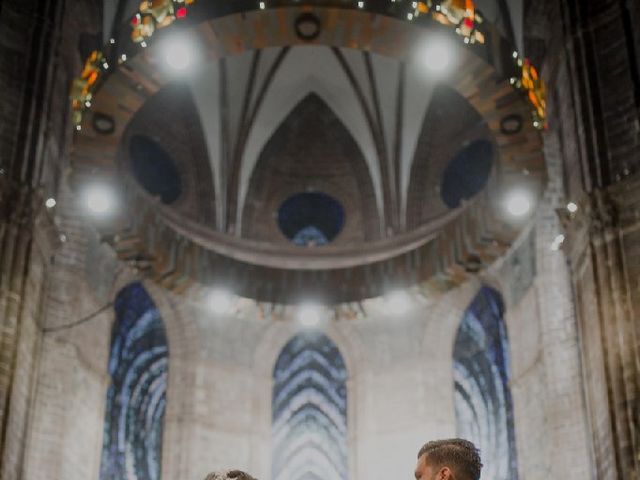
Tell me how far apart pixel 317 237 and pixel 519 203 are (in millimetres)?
8340

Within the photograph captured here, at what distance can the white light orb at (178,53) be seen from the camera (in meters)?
16.4

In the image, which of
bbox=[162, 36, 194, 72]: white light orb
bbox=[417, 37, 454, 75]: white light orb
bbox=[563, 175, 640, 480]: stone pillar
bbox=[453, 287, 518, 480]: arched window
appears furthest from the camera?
bbox=[453, 287, 518, 480]: arched window

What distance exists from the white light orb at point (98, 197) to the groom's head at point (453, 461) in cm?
1396

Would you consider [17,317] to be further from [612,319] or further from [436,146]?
[436,146]

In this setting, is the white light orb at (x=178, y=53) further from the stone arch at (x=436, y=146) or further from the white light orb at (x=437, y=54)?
the stone arch at (x=436, y=146)

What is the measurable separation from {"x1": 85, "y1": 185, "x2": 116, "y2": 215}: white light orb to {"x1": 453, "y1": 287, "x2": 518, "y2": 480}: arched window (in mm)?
8678

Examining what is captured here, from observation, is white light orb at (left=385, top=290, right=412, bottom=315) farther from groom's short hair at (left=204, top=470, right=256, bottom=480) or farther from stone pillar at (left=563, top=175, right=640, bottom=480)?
groom's short hair at (left=204, top=470, right=256, bottom=480)

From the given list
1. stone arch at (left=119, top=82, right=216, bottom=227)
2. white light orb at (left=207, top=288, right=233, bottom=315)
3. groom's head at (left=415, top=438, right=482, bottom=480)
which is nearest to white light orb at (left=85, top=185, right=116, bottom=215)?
white light orb at (left=207, top=288, right=233, bottom=315)

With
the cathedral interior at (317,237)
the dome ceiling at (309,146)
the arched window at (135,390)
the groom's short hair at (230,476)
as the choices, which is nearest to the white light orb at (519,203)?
the cathedral interior at (317,237)

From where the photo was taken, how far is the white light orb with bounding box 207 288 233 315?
21017 mm

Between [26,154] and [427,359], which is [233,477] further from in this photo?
[427,359]

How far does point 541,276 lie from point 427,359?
4239 mm

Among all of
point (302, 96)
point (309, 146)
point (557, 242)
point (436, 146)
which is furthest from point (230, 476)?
point (302, 96)

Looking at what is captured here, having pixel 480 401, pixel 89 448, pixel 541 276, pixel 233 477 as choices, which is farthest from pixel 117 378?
pixel 233 477
